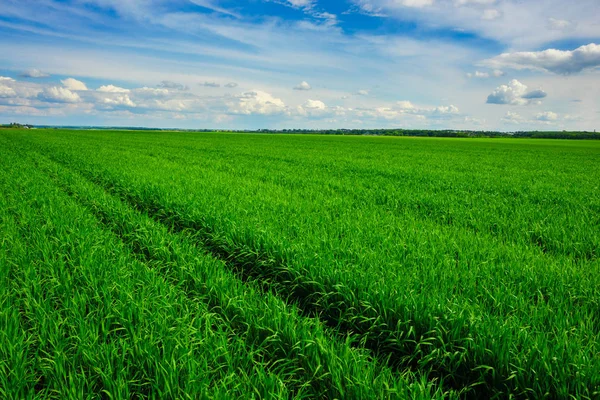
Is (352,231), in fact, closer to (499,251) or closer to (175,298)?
(499,251)

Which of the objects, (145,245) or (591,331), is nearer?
(591,331)

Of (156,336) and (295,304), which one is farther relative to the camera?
(295,304)

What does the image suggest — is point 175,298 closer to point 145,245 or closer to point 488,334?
point 145,245

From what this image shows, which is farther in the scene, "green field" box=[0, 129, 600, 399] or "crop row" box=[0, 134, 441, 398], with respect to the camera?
"green field" box=[0, 129, 600, 399]

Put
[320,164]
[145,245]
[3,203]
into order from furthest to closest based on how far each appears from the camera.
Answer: [320,164], [3,203], [145,245]

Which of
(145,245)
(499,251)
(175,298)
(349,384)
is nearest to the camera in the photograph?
(349,384)

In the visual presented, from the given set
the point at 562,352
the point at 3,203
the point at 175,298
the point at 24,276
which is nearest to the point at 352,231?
the point at 175,298

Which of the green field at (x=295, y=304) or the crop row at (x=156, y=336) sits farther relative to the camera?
the green field at (x=295, y=304)

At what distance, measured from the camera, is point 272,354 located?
3441 millimetres

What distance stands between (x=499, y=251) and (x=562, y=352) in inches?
125

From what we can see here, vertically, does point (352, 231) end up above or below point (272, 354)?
above

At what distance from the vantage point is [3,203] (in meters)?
9.19

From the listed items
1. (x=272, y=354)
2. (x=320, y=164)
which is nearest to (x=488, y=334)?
(x=272, y=354)

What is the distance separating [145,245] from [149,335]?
343cm
